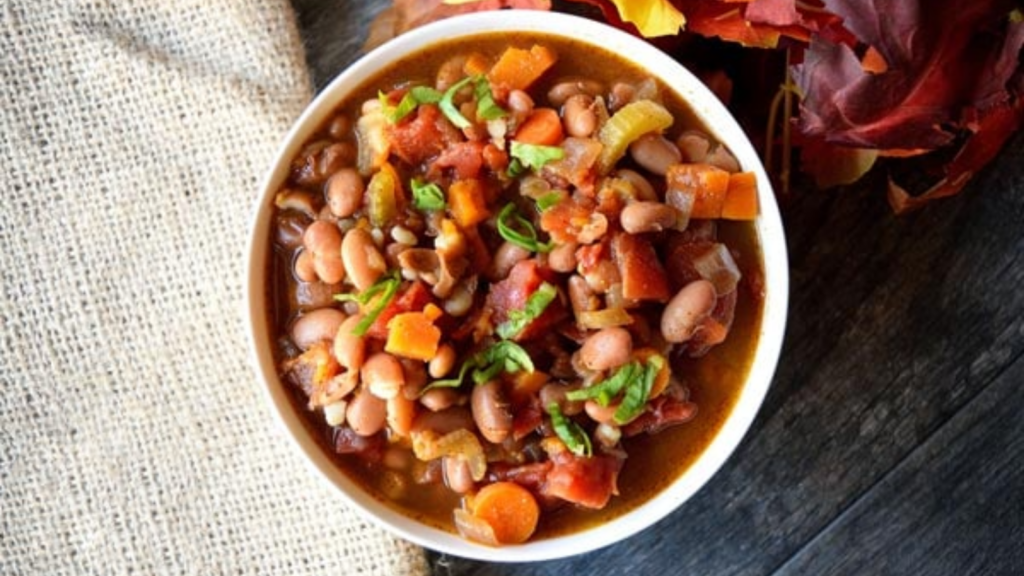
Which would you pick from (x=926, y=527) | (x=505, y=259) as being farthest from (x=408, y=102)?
(x=926, y=527)

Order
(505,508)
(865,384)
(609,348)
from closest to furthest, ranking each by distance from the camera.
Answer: (609,348) < (505,508) < (865,384)

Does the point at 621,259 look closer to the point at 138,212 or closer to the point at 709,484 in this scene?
the point at 709,484

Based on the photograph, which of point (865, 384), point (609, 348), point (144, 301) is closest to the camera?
point (609, 348)

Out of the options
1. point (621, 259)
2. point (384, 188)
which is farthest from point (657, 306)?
point (384, 188)

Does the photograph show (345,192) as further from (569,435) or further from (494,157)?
(569,435)

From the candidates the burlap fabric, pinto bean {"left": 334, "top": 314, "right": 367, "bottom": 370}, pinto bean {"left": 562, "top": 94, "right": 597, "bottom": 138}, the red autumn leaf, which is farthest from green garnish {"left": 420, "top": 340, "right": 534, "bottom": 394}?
the red autumn leaf

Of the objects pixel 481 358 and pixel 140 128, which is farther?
pixel 140 128

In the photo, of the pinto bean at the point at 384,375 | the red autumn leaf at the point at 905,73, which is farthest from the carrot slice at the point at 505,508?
the red autumn leaf at the point at 905,73
